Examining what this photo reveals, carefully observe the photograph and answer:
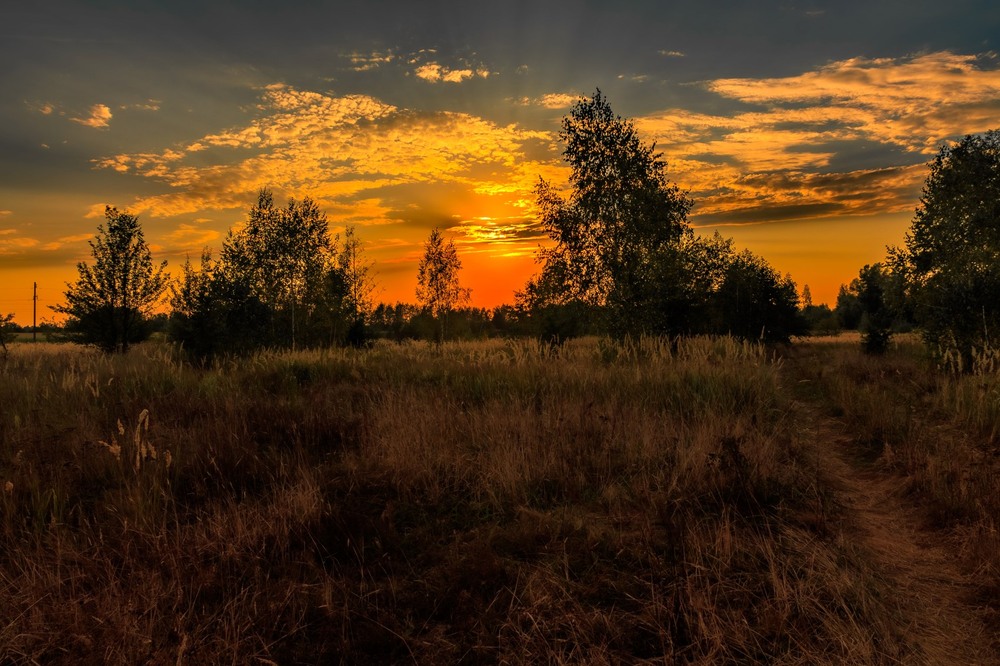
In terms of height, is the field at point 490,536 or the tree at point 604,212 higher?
the tree at point 604,212

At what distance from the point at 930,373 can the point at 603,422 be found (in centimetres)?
1310

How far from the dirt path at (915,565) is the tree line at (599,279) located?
5.23 metres

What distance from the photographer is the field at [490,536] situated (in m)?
2.88

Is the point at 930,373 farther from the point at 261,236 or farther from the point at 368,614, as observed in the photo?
the point at 261,236

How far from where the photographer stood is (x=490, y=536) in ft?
12.9

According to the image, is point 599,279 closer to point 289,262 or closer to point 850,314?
point 289,262

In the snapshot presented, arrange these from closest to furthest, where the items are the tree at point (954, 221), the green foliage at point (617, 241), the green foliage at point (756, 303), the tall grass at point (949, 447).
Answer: the tall grass at point (949, 447) < the green foliage at point (617, 241) < the tree at point (954, 221) < the green foliage at point (756, 303)

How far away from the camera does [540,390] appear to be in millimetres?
9016

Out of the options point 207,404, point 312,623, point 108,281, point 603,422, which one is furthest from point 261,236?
point 312,623

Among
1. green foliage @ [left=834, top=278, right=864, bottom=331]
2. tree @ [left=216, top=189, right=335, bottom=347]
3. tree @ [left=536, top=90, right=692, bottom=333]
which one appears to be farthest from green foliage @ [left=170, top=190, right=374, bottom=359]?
green foliage @ [left=834, top=278, right=864, bottom=331]

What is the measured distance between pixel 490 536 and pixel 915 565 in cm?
360

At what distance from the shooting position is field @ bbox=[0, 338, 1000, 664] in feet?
9.45

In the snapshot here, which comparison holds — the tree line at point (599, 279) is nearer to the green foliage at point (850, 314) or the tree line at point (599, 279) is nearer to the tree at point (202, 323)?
the tree at point (202, 323)

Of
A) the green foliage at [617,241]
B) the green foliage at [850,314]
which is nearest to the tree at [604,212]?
the green foliage at [617,241]
